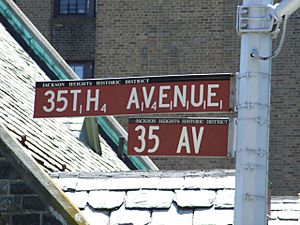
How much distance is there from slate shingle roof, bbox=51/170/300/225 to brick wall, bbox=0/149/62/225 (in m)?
0.43

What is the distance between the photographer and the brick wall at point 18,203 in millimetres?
9836

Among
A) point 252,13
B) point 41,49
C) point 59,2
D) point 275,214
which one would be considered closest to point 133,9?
point 59,2

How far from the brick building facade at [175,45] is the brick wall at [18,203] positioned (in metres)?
20.3

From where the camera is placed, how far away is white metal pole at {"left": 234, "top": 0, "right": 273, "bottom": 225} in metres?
7.66

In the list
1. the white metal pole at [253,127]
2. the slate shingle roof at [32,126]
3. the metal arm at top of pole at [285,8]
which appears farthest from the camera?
the slate shingle roof at [32,126]

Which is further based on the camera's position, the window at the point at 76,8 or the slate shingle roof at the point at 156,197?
the window at the point at 76,8

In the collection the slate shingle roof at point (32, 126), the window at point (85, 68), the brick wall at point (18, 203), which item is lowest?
the brick wall at point (18, 203)

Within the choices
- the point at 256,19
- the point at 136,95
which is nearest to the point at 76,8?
the point at 136,95

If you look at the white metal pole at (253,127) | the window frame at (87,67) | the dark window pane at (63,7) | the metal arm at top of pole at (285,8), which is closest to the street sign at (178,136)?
the white metal pole at (253,127)

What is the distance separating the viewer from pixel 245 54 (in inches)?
313

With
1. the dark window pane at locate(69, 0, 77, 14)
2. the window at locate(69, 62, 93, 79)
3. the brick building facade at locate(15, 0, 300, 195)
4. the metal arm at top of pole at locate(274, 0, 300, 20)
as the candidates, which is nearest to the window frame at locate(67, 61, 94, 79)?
the window at locate(69, 62, 93, 79)

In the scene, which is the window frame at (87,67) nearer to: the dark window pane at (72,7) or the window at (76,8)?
the window at (76,8)

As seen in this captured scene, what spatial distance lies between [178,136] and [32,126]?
4.41m

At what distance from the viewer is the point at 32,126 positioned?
1250 cm
